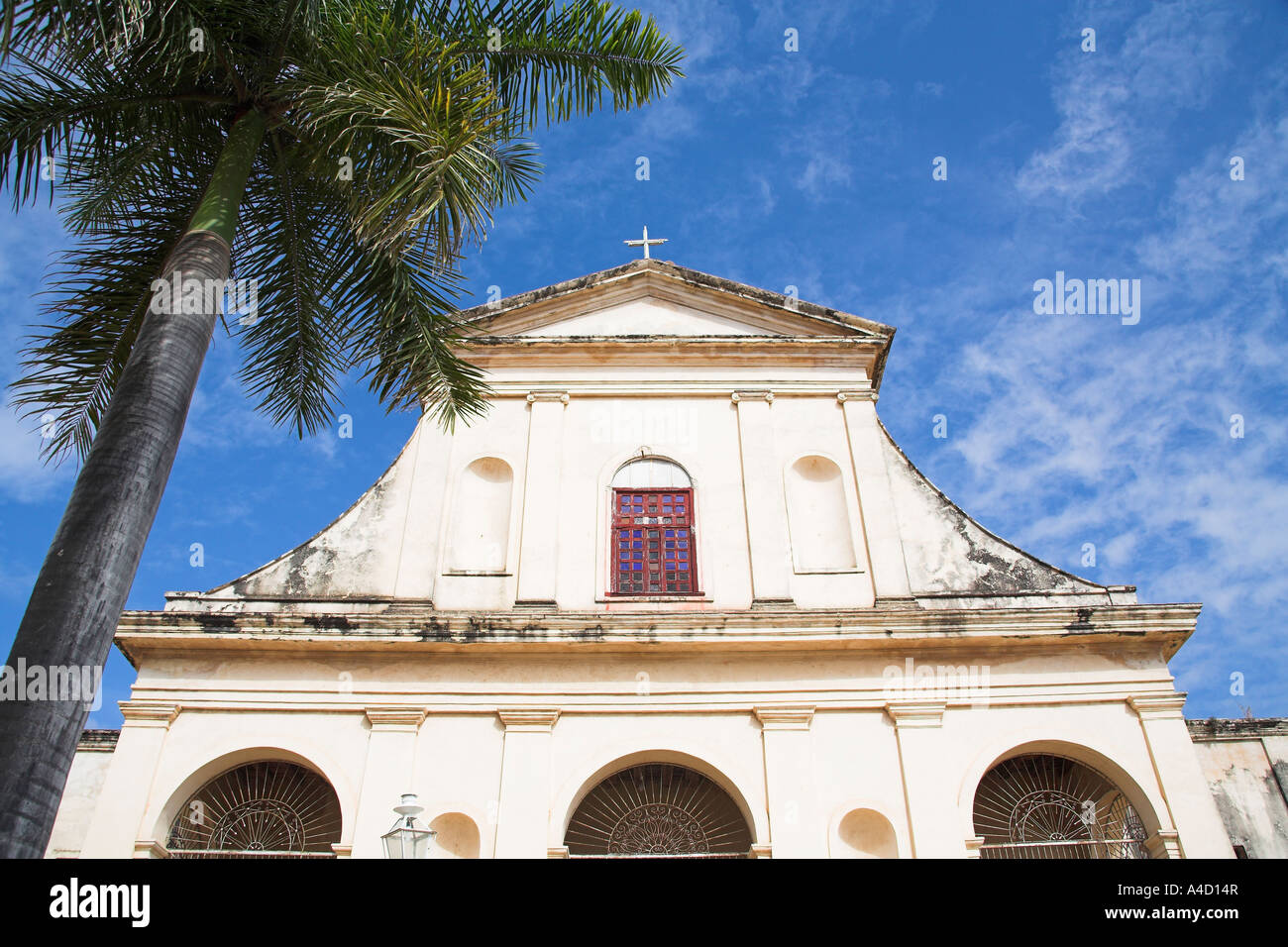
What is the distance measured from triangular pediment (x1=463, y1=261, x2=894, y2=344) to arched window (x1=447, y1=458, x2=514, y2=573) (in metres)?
1.93

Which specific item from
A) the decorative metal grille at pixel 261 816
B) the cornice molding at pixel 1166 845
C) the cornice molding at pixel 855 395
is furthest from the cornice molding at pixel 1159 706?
the decorative metal grille at pixel 261 816

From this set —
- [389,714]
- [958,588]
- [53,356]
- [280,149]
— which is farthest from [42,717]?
[958,588]

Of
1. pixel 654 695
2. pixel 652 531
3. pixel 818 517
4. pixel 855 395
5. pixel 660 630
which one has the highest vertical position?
pixel 855 395

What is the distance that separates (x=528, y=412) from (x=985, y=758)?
6.57m

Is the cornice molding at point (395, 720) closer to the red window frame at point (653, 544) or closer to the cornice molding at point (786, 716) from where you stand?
the red window frame at point (653, 544)

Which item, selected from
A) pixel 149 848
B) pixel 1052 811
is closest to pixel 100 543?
pixel 149 848

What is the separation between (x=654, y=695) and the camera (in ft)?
33.1

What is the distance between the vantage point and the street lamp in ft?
23.8

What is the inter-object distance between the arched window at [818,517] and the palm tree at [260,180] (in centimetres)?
480

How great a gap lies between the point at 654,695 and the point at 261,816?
13.5ft

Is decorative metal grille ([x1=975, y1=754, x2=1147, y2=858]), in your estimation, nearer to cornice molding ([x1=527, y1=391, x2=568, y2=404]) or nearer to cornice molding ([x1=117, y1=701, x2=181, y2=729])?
cornice molding ([x1=527, y1=391, x2=568, y2=404])

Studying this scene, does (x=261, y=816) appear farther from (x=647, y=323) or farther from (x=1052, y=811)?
(x=1052, y=811)
